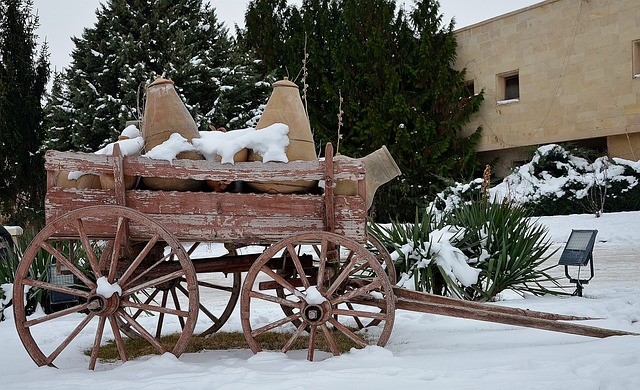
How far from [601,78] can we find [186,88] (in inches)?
429

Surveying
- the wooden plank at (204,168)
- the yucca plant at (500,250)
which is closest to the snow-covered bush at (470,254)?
the yucca plant at (500,250)

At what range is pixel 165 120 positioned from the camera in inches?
154

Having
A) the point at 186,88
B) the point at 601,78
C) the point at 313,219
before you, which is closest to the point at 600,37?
the point at 601,78

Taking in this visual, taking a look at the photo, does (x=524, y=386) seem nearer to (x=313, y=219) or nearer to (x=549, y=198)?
(x=313, y=219)

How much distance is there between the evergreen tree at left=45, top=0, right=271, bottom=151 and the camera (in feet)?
48.4

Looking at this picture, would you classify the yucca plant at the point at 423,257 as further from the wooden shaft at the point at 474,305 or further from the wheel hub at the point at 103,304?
the wheel hub at the point at 103,304

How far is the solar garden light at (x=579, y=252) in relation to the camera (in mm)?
5842

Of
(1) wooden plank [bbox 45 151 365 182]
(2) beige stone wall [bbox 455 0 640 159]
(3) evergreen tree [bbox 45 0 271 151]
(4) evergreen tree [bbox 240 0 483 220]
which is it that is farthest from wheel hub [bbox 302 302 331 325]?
(2) beige stone wall [bbox 455 0 640 159]

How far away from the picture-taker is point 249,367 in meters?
3.44

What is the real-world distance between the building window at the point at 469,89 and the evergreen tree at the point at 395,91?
0.24 m

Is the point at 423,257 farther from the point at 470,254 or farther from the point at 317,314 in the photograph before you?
the point at 317,314

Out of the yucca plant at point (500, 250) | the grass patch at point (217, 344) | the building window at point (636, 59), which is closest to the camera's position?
the grass patch at point (217, 344)

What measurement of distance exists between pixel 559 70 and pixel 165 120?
15.7 metres

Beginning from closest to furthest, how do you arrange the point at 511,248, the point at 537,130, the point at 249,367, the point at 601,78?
the point at 249,367 < the point at 511,248 < the point at 601,78 < the point at 537,130
